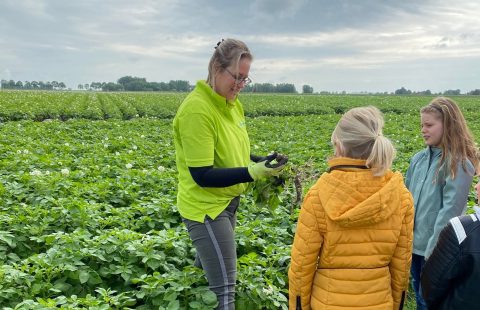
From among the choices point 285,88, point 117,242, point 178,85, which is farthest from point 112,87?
point 117,242

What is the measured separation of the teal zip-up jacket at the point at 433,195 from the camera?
2736 mm

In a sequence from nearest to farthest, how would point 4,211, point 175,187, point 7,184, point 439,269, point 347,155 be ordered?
point 439,269 < point 347,155 < point 4,211 < point 7,184 < point 175,187

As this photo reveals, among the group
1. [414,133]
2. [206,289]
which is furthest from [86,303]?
[414,133]

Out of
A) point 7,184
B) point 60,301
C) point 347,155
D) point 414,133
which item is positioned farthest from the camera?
point 414,133

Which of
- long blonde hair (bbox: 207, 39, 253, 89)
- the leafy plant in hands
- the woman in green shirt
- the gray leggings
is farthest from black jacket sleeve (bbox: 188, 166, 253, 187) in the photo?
long blonde hair (bbox: 207, 39, 253, 89)

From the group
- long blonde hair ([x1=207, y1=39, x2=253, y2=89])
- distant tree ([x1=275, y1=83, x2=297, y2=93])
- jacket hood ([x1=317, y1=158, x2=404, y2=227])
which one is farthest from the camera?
distant tree ([x1=275, y1=83, x2=297, y2=93])

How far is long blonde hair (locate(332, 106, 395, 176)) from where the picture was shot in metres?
2.02

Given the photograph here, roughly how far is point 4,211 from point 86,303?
2482 millimetres

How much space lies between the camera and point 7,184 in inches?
209

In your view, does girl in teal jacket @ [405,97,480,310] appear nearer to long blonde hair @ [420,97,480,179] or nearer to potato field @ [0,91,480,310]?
long blonde hair @ [420,97,480,179]

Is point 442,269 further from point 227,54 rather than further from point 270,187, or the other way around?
point 227,54

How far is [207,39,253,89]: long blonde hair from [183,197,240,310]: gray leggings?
811mm

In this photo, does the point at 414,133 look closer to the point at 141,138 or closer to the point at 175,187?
the point at 141,138

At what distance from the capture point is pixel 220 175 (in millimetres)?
2354
